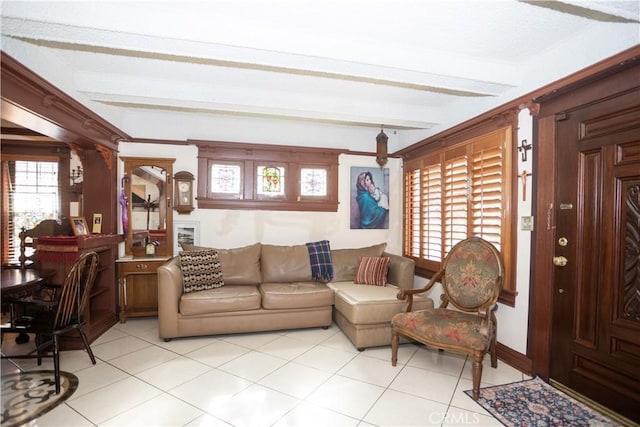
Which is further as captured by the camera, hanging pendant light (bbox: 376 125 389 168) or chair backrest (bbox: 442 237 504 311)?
hanging pendant light (bbox: 376 125 389 168)

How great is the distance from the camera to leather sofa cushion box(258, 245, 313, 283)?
383 cm

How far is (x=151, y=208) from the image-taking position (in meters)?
4.02

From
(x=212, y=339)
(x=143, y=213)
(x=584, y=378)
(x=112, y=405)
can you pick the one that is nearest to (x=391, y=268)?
(x=584, y=378)

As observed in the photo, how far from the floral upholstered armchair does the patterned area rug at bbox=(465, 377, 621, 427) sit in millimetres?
169

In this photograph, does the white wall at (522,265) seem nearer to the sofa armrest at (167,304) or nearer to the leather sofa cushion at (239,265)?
the leather sofa cushion at (239,265)

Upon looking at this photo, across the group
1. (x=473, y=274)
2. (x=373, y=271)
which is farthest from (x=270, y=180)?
(x=473, y=274)

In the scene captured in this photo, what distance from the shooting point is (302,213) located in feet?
14.3

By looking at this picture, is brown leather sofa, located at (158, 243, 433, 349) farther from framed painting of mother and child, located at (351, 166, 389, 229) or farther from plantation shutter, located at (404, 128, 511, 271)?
framed painting of mother and child, located at (351, 166, 389, 229)

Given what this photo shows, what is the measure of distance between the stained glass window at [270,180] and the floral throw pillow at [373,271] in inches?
61.2

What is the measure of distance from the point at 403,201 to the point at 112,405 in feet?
13.0

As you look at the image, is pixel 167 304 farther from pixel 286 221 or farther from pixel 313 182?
pixel 313 182

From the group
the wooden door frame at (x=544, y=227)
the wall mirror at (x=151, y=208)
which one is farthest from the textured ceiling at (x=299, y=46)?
the wall mirror at (x=151, y=208)

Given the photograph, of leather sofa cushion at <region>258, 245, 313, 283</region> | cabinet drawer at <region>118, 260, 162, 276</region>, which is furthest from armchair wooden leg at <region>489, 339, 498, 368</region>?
cabinet drawer at <region>118, 260, 162, 276</region>

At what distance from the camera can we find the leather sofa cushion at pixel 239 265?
12.0 feet
